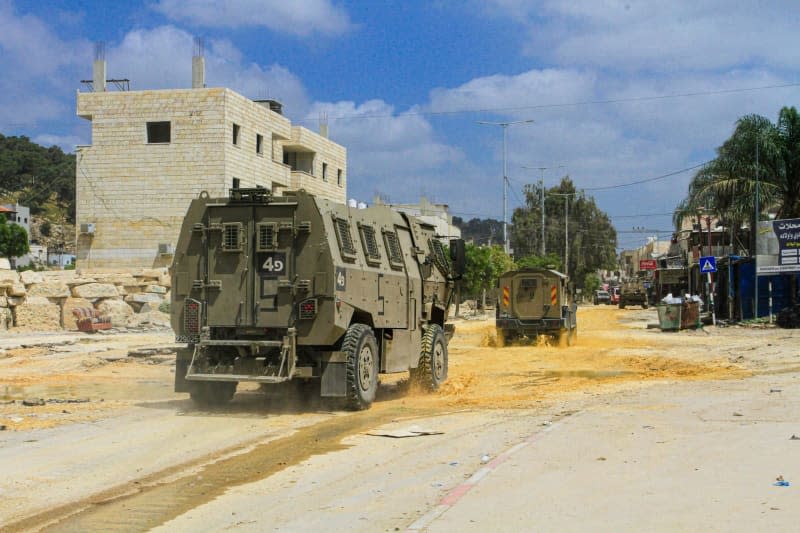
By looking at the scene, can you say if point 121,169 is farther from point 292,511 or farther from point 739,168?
point 292,511

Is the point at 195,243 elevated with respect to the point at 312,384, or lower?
elevated

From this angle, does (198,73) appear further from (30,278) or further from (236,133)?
(30,278)

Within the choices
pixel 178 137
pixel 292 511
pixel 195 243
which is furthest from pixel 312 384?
pixel 178 137

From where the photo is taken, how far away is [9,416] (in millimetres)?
11984

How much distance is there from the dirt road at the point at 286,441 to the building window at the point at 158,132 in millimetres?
30051

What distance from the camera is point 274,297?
12.6 meters

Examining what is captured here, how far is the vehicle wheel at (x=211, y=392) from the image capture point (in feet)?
43.1

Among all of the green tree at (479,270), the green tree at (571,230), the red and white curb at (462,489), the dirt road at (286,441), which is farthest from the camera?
the green tree at (571,230)

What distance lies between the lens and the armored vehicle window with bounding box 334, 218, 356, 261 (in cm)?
1285

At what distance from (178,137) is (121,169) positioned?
3.69 metres

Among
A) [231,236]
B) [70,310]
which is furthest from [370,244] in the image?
[70,310]

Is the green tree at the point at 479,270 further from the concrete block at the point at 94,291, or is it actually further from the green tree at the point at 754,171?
the concrete block at the point at 94,291

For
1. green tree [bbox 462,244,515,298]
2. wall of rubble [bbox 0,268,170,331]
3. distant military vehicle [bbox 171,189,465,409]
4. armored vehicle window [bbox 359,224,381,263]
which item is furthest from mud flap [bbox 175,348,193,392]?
green tree [bbox 462,244,515,298]

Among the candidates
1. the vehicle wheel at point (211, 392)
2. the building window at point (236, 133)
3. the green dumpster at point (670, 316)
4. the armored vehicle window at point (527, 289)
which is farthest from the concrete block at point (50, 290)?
the green dumpster at point (670, 316)
